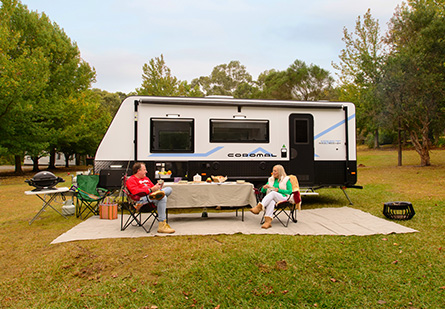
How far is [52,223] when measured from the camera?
19.8 feet

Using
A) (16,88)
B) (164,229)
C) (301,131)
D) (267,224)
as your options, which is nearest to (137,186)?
(164,229)

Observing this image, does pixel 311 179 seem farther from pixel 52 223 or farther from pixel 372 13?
pixel 372 13

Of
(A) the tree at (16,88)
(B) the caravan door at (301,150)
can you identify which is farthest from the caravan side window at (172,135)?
(A) the tree at (16,88)

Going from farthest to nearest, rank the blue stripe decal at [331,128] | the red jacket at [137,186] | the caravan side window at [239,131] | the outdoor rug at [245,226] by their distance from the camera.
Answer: the blue stripe decal at [331,128]
the caravan side window at [239,131]
the red jacket at [137,186]
the outdoor rug at [245,226]

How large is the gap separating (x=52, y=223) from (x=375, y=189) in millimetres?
9039

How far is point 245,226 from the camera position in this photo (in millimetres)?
5594

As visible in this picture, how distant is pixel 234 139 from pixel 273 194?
2.07 m

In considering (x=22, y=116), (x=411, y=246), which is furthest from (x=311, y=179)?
(x=22, y=116)

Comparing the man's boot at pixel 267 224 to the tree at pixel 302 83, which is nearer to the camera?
the man's boot at pixel 267 224

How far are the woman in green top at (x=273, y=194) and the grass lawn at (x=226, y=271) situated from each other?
70cm

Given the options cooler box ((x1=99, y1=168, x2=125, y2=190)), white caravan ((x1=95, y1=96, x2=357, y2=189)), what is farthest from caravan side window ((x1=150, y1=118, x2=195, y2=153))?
cooler box ((x1=99, y1=168, x2=125, y2=190))

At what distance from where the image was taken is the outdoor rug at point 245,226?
5.10 m

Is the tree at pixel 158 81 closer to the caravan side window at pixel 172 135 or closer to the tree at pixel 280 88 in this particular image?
the caravan side window at pixel 172 135

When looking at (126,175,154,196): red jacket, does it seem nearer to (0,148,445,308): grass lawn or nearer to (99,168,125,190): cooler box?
(0,148,445,308): grass lawn
